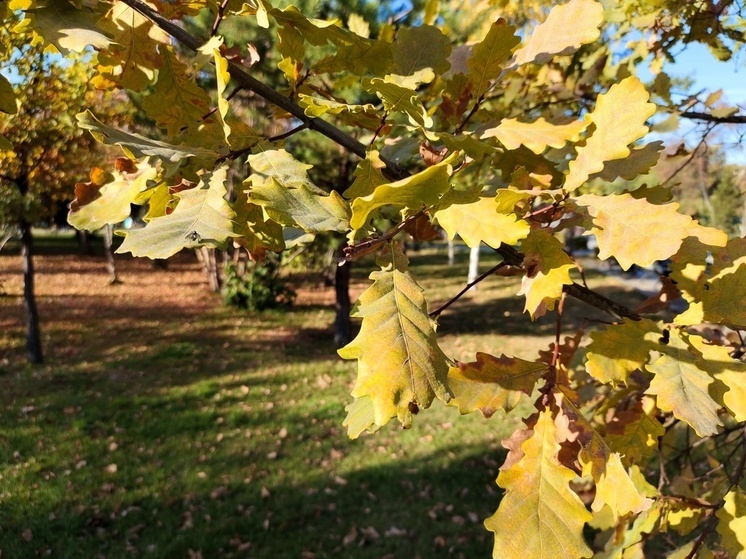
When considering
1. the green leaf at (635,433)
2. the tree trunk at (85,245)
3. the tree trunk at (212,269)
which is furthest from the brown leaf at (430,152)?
the tree trunk at (85,245)

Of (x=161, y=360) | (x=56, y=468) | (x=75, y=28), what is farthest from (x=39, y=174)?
A: (x=75, y=28)

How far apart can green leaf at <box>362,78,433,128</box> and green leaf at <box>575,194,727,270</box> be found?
29cm

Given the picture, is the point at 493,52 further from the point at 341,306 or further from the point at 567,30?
the point at 341,306

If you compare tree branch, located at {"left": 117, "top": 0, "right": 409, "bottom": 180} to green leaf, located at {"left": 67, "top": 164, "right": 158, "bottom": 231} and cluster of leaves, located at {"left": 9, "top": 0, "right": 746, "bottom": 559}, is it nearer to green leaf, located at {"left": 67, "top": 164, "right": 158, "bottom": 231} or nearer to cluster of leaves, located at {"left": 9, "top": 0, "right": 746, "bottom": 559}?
cluster of leaves, located at {"left": 9, "top": 0, "right": 746, "bottom": 559}

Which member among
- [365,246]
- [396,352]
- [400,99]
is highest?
[400,99]

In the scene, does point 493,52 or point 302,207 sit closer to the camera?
point 302,207

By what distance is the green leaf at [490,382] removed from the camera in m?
0.92

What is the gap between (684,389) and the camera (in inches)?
35.1

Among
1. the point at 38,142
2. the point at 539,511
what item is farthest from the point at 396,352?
the point at 38,142

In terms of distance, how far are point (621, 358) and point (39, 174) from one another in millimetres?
8036

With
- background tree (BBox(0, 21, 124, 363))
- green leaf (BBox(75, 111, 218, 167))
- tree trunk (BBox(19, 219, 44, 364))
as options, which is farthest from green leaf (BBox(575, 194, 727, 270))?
tree trunk (BBox(19, 219, 44, 364))

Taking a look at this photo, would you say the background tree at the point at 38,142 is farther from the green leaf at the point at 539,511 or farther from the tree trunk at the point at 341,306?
the green leaf at the point at 539,511

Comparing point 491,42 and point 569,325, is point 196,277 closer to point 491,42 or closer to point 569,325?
point 569,325

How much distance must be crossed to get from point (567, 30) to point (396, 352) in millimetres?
624
